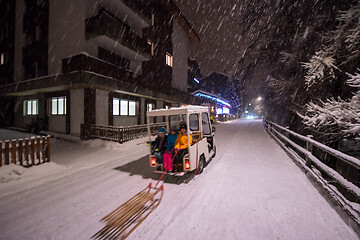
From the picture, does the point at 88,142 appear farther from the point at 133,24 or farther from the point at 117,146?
the point at 133,24

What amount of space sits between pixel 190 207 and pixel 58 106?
1455 centimetres

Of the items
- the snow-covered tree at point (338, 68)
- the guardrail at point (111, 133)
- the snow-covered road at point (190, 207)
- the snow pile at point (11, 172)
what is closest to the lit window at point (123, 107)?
the guardrail at point (111, 133)

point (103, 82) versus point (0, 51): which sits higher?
point (0, 51)

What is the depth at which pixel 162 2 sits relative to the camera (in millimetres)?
20312

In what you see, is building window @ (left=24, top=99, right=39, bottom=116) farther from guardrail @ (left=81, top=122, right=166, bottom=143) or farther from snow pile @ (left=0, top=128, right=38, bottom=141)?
guardrail @ (left=81, top=122, right=166, bottom=143)

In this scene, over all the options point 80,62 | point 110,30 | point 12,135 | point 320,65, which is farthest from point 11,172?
→ point 110,30

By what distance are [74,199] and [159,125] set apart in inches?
427

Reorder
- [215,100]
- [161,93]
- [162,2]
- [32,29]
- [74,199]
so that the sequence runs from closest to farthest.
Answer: [74,199], [32,29], [161,93], [162,2], [215,100]

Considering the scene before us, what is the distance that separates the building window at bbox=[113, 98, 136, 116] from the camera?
14.3m

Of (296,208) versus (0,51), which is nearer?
(296,208)

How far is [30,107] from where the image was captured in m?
15.7

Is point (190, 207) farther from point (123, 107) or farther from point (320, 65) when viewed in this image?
point (123, 107)

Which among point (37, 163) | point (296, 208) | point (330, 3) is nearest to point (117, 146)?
point (37, 163)

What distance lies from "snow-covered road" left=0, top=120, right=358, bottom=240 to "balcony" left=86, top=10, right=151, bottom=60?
1062 centimetres
